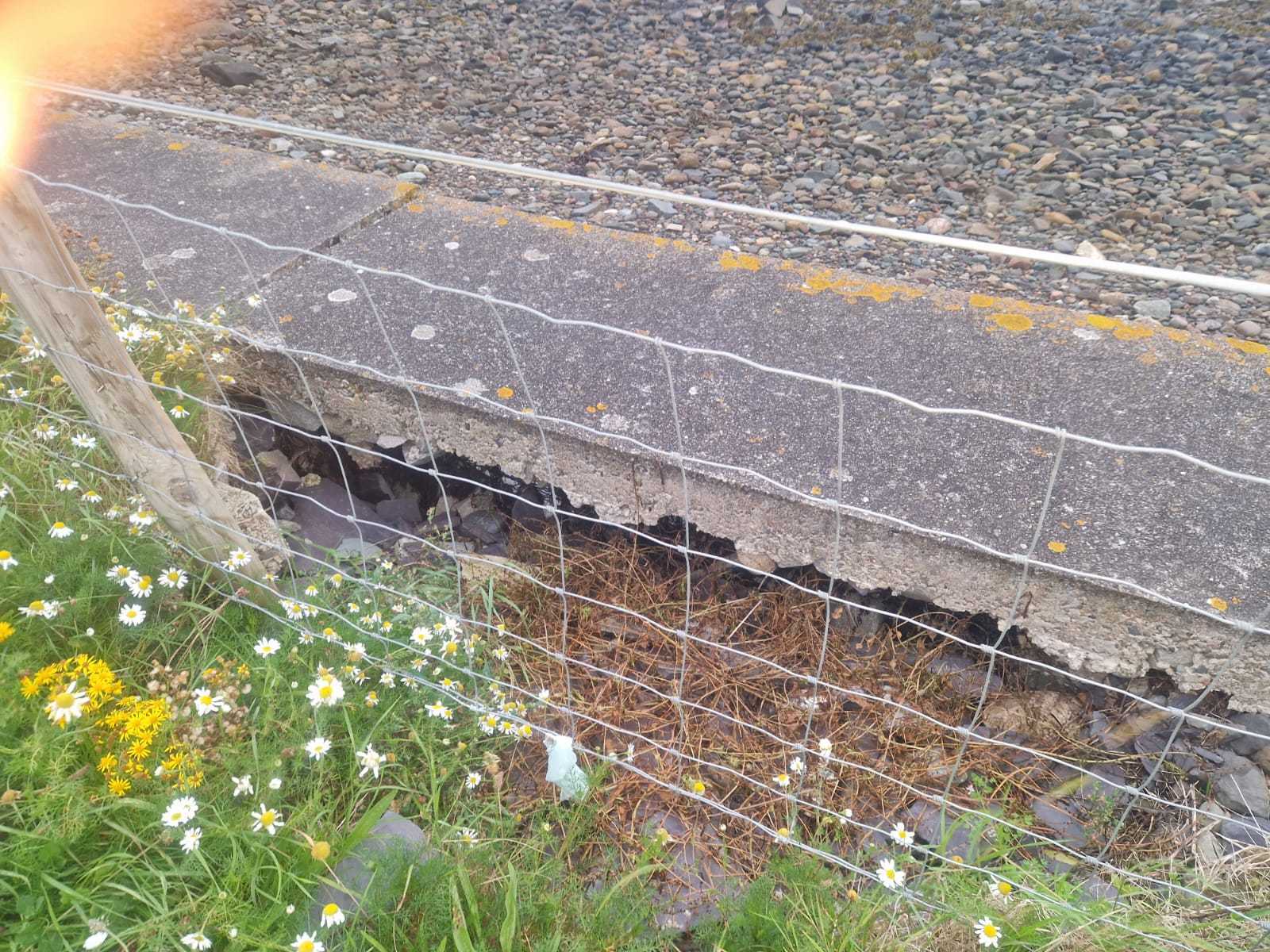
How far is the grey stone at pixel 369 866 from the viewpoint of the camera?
4.86ft

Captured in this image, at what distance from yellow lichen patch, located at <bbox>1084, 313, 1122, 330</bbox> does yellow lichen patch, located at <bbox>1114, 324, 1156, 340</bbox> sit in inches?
0.6

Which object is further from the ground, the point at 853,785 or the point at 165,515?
the point at 165,515

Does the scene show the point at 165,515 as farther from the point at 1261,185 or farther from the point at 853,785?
the point at 1261,185

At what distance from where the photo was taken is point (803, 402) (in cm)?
201

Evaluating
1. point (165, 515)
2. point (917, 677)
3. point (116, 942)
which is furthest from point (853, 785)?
point (165, 515)

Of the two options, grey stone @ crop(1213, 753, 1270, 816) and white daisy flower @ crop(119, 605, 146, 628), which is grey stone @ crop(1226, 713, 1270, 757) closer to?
grey stone @ crop(1213, 753, 1270, 816)

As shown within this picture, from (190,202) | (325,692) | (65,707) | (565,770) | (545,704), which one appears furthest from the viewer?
(190,202)

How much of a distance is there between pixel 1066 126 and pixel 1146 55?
2.76 ft

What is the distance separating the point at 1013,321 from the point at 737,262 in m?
0.76

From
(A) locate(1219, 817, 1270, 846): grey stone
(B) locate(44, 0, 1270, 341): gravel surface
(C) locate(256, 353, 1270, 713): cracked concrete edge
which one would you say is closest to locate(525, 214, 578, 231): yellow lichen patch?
(B) locate(44, 0, 1270, 341): gravel surface

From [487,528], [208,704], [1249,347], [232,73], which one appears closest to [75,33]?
[232,73]

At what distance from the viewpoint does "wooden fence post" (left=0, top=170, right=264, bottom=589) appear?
1726mm

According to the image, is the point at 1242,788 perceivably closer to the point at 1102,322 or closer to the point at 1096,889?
the point at 1096,889

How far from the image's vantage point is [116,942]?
1388 mm
